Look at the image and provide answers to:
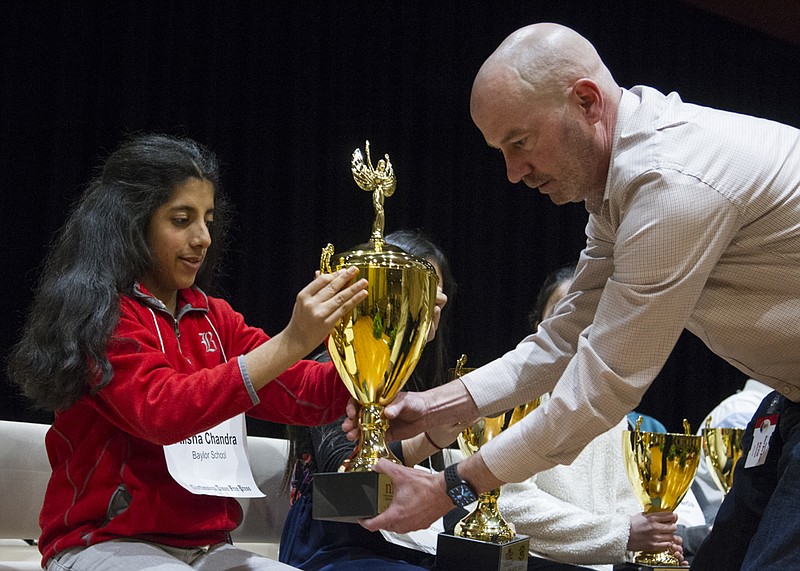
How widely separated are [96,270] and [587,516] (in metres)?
1.35

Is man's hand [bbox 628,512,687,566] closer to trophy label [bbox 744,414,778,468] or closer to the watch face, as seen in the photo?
trophy label [bbox 744,414,778,468]

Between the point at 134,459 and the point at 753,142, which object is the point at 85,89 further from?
the point at 753,142

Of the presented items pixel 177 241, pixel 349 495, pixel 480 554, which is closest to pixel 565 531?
pixel 480 554

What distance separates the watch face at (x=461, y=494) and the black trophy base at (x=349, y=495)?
0.39 feet

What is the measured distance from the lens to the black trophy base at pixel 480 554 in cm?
177

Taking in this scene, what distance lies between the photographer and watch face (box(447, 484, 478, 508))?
1.57m

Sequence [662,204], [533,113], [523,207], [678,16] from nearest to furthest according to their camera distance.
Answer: [662,204] → [533,113] → [523,207] → [678,16]

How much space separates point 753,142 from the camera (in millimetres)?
1523

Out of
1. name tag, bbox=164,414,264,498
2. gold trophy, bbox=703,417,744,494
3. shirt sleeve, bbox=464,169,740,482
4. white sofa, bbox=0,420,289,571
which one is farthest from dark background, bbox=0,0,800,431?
shirt sleeve, bbox=464,169,740,482

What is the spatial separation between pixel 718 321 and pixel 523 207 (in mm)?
2882

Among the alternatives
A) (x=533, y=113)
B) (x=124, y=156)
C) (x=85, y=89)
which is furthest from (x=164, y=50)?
(x=533, y=113)

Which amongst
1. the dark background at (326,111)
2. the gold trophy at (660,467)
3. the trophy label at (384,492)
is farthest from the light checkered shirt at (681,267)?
the dark background at (326,111)

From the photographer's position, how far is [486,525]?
1916mm

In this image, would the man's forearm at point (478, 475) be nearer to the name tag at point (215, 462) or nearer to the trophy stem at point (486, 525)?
the trophy stem at point (486, 525)
